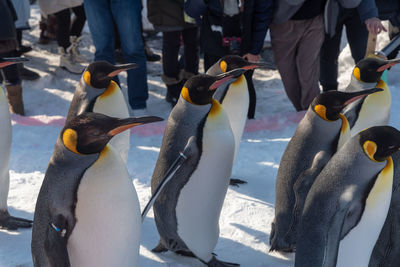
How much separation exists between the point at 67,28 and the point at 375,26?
9.35 ft

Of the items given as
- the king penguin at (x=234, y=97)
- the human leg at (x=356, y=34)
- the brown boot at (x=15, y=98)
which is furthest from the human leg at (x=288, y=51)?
the brown boot at (x=15, y=98)

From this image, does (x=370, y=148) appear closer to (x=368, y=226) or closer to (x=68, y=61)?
(x=368, y=226)

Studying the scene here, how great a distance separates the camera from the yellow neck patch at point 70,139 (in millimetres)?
1553

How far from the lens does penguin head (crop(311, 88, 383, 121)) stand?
188cm

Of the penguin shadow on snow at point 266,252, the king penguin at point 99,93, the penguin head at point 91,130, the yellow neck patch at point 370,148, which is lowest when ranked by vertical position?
the penguin shadow on snow at point 266,252

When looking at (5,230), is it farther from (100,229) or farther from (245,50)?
(245,50)

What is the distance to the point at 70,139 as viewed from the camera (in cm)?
156

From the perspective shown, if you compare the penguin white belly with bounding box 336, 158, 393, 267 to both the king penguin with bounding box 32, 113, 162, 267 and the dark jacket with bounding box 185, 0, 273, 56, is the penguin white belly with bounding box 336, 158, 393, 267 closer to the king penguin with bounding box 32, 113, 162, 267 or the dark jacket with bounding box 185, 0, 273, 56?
the king penguin with bounding box 32, 113, 162, 267

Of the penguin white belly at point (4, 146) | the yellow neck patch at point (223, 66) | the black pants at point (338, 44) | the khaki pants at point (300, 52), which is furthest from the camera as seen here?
the black pants at point (338, 44)

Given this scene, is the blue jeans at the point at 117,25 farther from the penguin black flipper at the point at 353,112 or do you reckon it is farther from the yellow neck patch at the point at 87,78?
the penguin black flipper at the point at 353,112

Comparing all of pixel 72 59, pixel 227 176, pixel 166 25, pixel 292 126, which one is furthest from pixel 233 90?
pixel 72 59

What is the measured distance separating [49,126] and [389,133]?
270 centimetres

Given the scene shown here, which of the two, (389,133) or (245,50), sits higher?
(389,133)

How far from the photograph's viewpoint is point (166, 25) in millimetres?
3775
